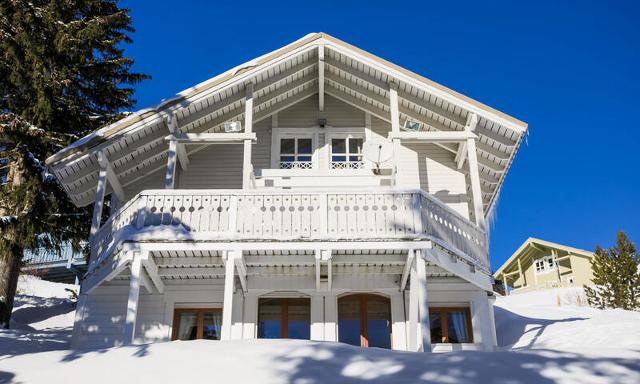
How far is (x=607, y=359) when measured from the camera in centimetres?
718

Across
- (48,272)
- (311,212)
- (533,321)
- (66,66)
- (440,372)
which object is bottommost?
(440,372)

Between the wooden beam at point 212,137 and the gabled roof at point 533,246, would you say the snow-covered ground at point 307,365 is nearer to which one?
the wooden beam at point 212,137

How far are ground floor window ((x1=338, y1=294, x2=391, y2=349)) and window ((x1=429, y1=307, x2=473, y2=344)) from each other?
1081 mm

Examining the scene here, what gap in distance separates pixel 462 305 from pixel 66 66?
13.2m

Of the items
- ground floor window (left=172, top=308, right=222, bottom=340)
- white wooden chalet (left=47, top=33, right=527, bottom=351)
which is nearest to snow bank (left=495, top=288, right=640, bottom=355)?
white wooden chalet (left=47, top=33, right=527, bottom=351)

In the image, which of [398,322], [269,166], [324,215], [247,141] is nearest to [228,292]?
[324,215]

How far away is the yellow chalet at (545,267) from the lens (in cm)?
4262

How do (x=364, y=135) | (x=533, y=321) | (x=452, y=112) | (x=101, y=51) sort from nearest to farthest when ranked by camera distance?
(x=452, y=112) < (x=364, y=135) < (x=533, y=321) < (x=101, y=51)

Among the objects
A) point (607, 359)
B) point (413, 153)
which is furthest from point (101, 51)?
point (607, 359)

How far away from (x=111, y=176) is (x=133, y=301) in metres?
3.83

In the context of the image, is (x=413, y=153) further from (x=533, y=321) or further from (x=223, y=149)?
(x=533, y=321)

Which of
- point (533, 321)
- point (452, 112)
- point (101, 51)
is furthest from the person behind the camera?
point (101, 51)

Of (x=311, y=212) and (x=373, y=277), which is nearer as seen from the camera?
(x=311, y=212)

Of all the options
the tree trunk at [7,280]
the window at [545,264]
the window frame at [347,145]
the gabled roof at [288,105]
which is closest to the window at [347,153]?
the window frame at [347,145]
